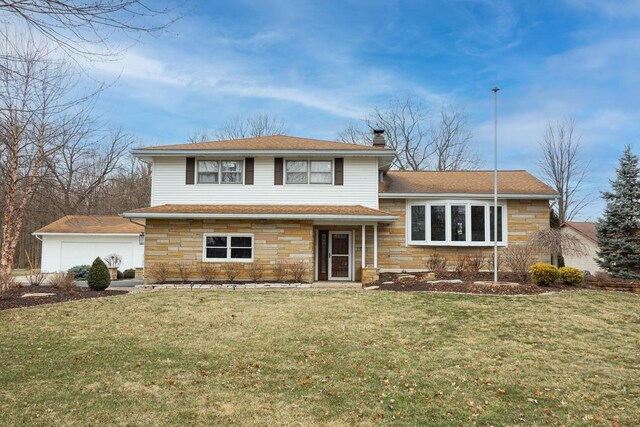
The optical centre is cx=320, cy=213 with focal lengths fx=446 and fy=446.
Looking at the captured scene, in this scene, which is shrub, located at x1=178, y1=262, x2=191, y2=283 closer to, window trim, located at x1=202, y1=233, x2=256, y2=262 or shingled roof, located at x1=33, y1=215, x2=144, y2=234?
window trim, located at x1=202, y1=233, x2=256, y2=262

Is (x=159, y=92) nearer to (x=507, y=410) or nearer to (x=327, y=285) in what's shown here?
(x=327, y=285)

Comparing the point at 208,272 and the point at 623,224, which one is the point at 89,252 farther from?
the point at 623,224

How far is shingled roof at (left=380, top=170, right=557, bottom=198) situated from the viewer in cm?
1705

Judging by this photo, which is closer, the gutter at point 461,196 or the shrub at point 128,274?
the gutter at point 461,196

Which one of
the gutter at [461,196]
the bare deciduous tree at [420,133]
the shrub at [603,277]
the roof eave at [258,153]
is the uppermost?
the bare deciduous tree at [420,133]

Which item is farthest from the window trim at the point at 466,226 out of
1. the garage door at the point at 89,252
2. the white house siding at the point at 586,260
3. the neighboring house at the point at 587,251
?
the garage door at the point at 89,252

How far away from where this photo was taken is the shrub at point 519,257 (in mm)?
15588

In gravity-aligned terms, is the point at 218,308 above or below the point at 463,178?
below

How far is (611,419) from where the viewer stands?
5.19 metres

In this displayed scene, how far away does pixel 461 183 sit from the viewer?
60.0 feet

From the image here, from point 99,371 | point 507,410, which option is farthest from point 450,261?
point 99,371

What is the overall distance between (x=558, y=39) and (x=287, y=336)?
1393 centimetres

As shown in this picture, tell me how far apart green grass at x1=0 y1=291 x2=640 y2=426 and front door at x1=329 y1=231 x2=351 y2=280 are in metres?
4.84

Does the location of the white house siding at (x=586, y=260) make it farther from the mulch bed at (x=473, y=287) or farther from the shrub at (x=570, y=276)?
the mulch bed at (x=473, y=287)
